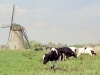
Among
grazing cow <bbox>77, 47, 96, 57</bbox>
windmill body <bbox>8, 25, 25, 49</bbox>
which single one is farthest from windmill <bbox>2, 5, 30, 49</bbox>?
grazing cow <bbox>77, 47, 96, 57</bbox>

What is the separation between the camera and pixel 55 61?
18.2 metres

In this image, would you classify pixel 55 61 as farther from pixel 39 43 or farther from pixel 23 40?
pixel 39 43

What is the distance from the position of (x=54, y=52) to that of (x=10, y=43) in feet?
113

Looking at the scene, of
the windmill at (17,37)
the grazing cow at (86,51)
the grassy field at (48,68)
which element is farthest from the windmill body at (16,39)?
the grassy field at (48,68)

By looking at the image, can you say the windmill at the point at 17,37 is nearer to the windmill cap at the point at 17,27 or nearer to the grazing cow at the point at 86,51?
the windmill cap at the point at 17,27

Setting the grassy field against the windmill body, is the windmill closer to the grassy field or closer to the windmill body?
the windmill body

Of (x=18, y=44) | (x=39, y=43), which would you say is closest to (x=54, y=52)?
(x=18, y=44)

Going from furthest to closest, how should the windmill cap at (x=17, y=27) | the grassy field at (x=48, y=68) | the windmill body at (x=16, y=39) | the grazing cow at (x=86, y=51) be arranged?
1. the windmill cap at (x=17, y=27)
2. the windmill body at (x=16, y=39)
3. the grazing cow at (x=86, y=51)
4. the grassy field at (x=48, y=68)

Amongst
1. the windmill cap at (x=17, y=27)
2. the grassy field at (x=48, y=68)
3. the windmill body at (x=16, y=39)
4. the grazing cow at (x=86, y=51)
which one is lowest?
the grassy field at (x=48, y=68)

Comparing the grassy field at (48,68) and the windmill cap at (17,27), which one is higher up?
the windmill cap at (17,27)

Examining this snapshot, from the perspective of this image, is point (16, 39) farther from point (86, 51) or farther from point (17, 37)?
point (86, 51)

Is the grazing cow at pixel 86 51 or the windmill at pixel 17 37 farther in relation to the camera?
the windmill at pixel 17 37

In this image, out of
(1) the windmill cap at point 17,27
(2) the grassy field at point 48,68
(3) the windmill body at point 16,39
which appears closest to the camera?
(2) the grassy field at point 48,68

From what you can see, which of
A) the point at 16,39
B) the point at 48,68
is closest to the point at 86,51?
the point at 48,68
